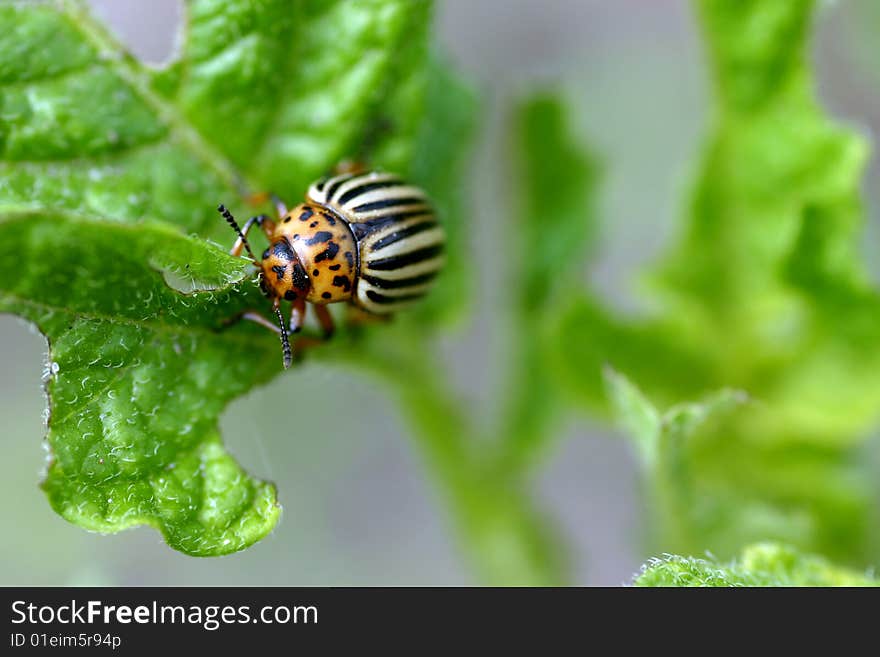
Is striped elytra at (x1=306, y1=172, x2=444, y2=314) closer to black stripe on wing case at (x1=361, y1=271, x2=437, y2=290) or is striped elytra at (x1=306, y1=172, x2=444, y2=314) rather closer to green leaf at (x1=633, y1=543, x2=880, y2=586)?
black stripe on wing case at (x1=361, y1=271, x2=437, y2=290)

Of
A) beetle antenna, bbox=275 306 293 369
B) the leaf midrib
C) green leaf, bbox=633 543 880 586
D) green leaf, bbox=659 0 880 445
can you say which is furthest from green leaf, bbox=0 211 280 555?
green leaf, bbox=659 0 880 445

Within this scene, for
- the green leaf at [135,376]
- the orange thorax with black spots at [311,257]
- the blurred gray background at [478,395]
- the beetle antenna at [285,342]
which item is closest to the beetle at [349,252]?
the orange thorax with black spots at [311,257]

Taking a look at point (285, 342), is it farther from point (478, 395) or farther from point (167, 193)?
point (478, 395)

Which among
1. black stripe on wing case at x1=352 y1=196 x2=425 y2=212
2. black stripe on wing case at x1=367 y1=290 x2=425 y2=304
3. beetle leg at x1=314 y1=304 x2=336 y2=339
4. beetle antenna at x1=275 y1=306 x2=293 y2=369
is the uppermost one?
black stripe on wing case at x1=352 y1=196 x2=425 y2=212

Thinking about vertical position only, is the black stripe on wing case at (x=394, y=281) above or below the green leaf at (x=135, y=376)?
above

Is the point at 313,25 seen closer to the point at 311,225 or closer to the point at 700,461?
the point at 311,225

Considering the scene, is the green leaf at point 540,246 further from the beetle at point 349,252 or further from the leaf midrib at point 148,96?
the leaf midrib at point 148,96
